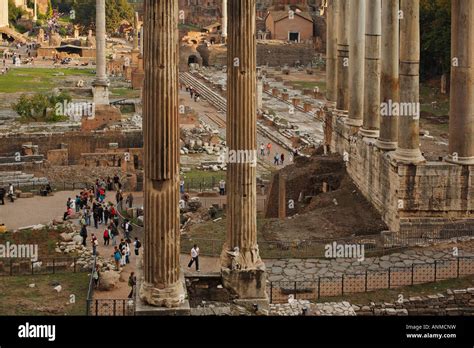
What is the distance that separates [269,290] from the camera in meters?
20.5

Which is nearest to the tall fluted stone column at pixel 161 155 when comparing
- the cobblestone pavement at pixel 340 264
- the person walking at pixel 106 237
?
the cobblestone pavement at pixel 340 264

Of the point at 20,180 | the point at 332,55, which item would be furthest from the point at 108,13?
the point at 332,55

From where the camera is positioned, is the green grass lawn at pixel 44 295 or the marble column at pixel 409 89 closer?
the green grass lawn at pixel 44 295

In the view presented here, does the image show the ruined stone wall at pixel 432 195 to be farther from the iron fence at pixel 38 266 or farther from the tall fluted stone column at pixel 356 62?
the iron fence at pixel 38 266

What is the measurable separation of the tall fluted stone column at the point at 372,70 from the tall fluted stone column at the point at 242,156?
11.5 metres

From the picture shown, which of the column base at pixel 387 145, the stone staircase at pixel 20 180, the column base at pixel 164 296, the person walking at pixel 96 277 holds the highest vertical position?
the column base at pixel 387 145

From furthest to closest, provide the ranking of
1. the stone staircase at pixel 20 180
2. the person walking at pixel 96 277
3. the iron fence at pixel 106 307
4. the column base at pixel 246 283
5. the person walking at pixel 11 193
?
1. the stone staircase at pixel 20 180
2. the person walking at pixel 11 193
3. the person walking at pixel 96 277
4. the iron fence at pixel 106 307
5. the column base at pixel 246 283

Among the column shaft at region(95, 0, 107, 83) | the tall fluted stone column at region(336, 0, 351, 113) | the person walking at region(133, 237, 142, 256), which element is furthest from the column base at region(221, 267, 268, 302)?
the column shaft at region(95, 0, 107, 83)

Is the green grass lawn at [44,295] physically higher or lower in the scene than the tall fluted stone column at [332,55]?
lower

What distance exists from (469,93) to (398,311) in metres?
8.05

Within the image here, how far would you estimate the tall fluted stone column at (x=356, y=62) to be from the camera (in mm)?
30203

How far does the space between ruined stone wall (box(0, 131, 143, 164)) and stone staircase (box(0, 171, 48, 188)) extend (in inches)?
187

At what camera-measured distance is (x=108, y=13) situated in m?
119
